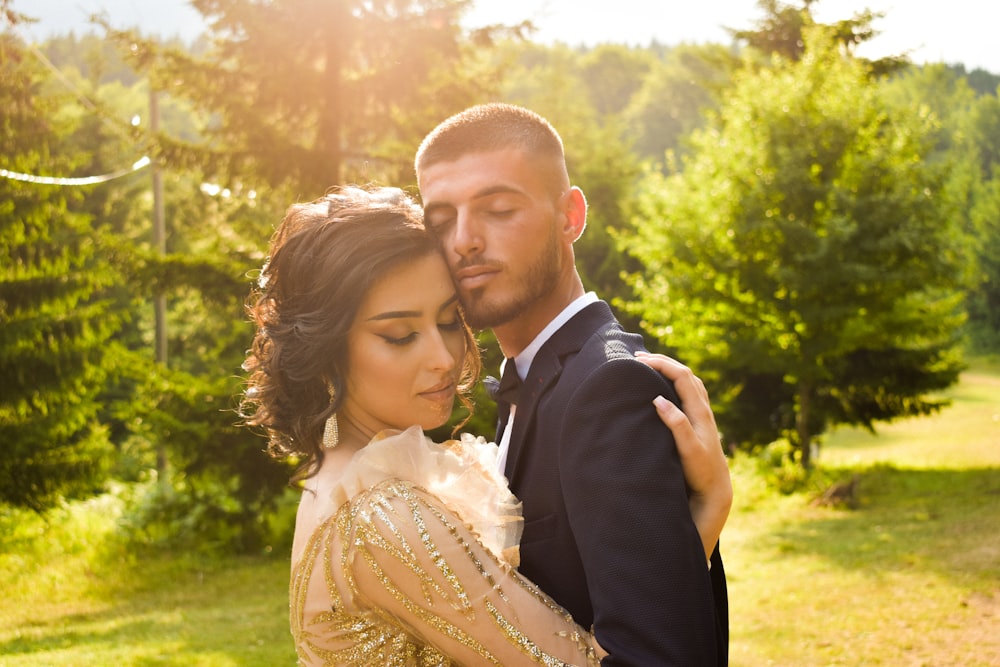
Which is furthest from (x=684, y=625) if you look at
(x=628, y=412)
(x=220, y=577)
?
(x=220, y=577)

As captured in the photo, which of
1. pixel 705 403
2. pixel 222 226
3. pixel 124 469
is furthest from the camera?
pixel 124 469

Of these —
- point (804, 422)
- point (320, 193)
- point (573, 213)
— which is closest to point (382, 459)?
point (573, 213)

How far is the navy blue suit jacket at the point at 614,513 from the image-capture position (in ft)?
6.12

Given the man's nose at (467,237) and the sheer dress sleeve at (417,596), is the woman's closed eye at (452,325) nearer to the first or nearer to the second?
the man's nose at (467,237)

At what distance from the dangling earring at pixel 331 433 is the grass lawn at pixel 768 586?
269 inches

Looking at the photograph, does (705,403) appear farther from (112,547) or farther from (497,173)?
(112,547)

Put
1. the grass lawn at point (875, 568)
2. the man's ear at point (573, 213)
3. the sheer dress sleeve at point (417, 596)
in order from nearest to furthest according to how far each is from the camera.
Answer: the sheer dress sleeve at point (417, 596) → the man's ear at point (573, 213) → the grass lawn at point (875, 568)

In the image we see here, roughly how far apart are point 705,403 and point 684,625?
617 millimetres

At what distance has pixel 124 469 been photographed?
2958cm

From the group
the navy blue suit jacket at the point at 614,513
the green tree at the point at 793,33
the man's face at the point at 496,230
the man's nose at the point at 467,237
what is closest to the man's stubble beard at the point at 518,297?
the man's face at the point at 496,230

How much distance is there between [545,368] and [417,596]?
2.12ft

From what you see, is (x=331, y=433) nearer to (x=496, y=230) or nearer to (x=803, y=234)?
(x=496, y=230)

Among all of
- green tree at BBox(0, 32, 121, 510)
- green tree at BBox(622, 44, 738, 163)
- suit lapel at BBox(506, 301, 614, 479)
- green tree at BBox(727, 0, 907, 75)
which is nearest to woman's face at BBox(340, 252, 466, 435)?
suit lapel at BBox(506, 301, 614, 479)

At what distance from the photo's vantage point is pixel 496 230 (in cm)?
262
